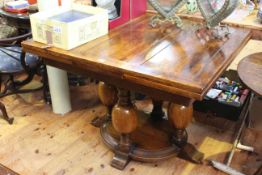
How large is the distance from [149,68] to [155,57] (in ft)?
0.45

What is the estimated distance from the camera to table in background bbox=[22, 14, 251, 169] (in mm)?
1299

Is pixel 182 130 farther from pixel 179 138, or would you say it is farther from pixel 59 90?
pixel 59 90

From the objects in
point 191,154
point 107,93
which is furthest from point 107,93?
point 191,154

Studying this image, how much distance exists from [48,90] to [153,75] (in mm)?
1529

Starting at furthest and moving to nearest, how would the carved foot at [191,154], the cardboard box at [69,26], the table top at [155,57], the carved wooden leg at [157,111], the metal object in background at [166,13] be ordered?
the carved wooden leg at [157,111] → the carved foot at [191,154] → the metal object in background at [166,13] → the cardboard box at [69,26] → the table top at [155,57]

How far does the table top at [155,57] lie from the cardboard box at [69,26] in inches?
1.5

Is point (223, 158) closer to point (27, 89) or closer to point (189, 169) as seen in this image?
point (189, 169)

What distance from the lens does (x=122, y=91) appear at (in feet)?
5.44

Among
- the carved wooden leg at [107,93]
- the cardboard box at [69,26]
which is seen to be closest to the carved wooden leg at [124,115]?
the carved wooden leg at [107,93]

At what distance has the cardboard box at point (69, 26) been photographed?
4.89 ft

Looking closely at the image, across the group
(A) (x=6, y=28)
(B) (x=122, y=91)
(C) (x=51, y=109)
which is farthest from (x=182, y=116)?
(A) (x=6, y=28)

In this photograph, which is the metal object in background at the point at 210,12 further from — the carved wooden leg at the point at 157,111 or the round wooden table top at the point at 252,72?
the carved wooden leg at the point at 157,111

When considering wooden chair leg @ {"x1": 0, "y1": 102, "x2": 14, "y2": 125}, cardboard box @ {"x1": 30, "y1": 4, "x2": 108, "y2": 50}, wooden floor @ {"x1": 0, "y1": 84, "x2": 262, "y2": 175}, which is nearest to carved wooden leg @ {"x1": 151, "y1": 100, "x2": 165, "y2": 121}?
wooden floor @ {"x1": 0, "y1": 84, "x2": 262, "y2": 175}

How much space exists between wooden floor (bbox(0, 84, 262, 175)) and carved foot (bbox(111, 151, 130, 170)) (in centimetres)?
3
